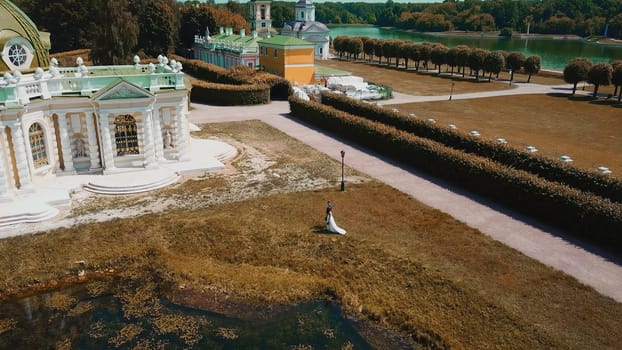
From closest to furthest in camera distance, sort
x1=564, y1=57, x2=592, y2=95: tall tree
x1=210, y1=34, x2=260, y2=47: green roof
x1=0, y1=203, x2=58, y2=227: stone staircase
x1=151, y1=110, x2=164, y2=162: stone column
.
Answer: x1=0, y1=203, x2=58, y2=227: stone staircase < x1=151, y1=110, x2=164, y2=162: stone column < x1=564, y1=57, x2=592, y2=95: tall tree < x1=210, y1=34, x2=260, y2=47: green roof

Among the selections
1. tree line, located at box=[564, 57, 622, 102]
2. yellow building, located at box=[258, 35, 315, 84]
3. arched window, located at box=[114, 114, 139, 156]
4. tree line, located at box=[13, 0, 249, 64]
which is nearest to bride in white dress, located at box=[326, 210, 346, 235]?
arched window, located at box=[114, 114, 139, 156]

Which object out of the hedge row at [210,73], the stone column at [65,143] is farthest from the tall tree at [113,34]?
the stone column at [65,143]

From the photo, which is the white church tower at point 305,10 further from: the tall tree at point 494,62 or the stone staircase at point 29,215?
the stone staircase at point 29,215

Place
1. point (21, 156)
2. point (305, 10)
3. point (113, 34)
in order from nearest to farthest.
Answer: point (21, 156) → point (113, 34) → point (305, 10)

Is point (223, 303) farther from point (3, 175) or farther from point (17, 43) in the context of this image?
point (17, 43)

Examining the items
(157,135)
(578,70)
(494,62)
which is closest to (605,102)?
(578,70)

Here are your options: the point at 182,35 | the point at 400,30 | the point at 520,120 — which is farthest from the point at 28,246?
the point at 400,30

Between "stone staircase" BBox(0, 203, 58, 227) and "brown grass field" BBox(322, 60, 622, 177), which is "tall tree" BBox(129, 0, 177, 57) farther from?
"stone staircase" BBox(0, 203, 58, 227)

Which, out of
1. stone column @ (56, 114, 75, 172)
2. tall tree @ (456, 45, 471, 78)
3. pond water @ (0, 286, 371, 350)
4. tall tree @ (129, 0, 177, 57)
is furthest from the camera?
tall tree @ (129, 0, 177, 57)
